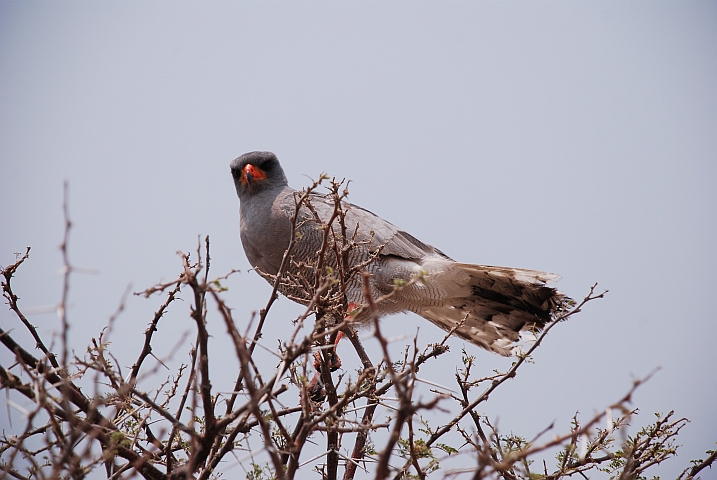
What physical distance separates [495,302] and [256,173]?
7.70ft

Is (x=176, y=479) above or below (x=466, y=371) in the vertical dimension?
below

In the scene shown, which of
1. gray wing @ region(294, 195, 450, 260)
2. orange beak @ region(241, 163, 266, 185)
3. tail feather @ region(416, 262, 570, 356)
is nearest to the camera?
tail feather @ region(416, 262, 570, 356)

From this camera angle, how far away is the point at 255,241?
513 cm

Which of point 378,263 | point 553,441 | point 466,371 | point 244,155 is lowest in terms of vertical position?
point 553,441

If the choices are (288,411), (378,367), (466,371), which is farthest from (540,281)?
(288,411)

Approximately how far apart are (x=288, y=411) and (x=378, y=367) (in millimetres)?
467

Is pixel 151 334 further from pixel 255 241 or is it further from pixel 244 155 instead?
pixel 244 155

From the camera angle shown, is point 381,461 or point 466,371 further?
point 466,371

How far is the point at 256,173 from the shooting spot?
543cm

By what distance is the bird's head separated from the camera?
541 cm

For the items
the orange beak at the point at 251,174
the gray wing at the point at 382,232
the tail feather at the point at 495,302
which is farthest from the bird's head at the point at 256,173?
the tail feather at the point at 495,302

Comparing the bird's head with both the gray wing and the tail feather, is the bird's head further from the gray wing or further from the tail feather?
the tail feather

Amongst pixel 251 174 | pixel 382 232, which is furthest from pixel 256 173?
pixel 382 232

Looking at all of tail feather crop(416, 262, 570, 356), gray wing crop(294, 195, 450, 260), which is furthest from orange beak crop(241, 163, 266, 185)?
tail feather crop(416, 262, 570, 356)
